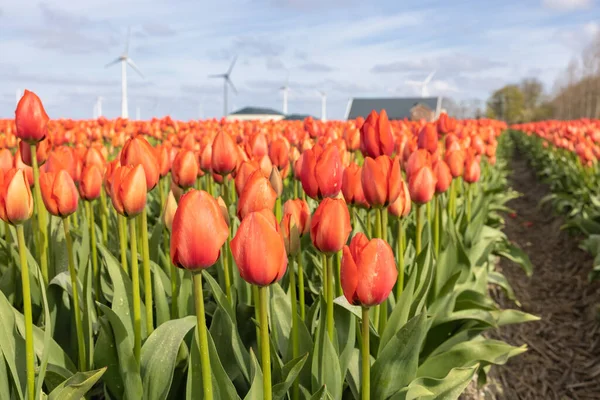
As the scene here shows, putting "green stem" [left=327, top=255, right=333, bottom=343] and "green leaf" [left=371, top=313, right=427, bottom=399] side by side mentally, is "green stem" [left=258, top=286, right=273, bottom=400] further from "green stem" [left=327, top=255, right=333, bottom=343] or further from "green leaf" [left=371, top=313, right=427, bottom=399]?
"green leaf" [left=371, top=313, right=427, bottom=399]

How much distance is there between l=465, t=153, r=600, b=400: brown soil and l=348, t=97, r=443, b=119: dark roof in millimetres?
69267

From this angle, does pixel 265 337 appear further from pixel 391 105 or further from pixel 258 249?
pixel 391 105

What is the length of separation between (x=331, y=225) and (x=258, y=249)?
1.13 feet

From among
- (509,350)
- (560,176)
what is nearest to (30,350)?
(509,350)

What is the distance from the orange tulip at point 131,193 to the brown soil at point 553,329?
257cm

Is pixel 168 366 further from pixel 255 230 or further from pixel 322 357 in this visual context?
pixel 255 230

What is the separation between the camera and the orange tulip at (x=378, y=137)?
96.2 inches

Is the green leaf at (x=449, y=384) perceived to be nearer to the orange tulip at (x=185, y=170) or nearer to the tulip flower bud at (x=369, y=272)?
the tulip flower bud at (x=369, y=272)

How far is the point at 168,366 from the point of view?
5.83 feet

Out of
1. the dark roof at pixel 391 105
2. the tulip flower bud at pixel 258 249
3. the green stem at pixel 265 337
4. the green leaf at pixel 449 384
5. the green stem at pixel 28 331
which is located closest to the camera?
the tulip flower bud at pixel 258 249

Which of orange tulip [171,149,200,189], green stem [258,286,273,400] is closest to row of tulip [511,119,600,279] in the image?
orange tulip [171,149,200,189]

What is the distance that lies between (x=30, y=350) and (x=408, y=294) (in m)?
1.30

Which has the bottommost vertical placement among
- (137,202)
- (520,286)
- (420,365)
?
(520,286)

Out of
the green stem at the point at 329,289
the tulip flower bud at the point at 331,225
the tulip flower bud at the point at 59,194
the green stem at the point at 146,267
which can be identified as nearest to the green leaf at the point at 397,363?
the green stem at the point at 329,289
